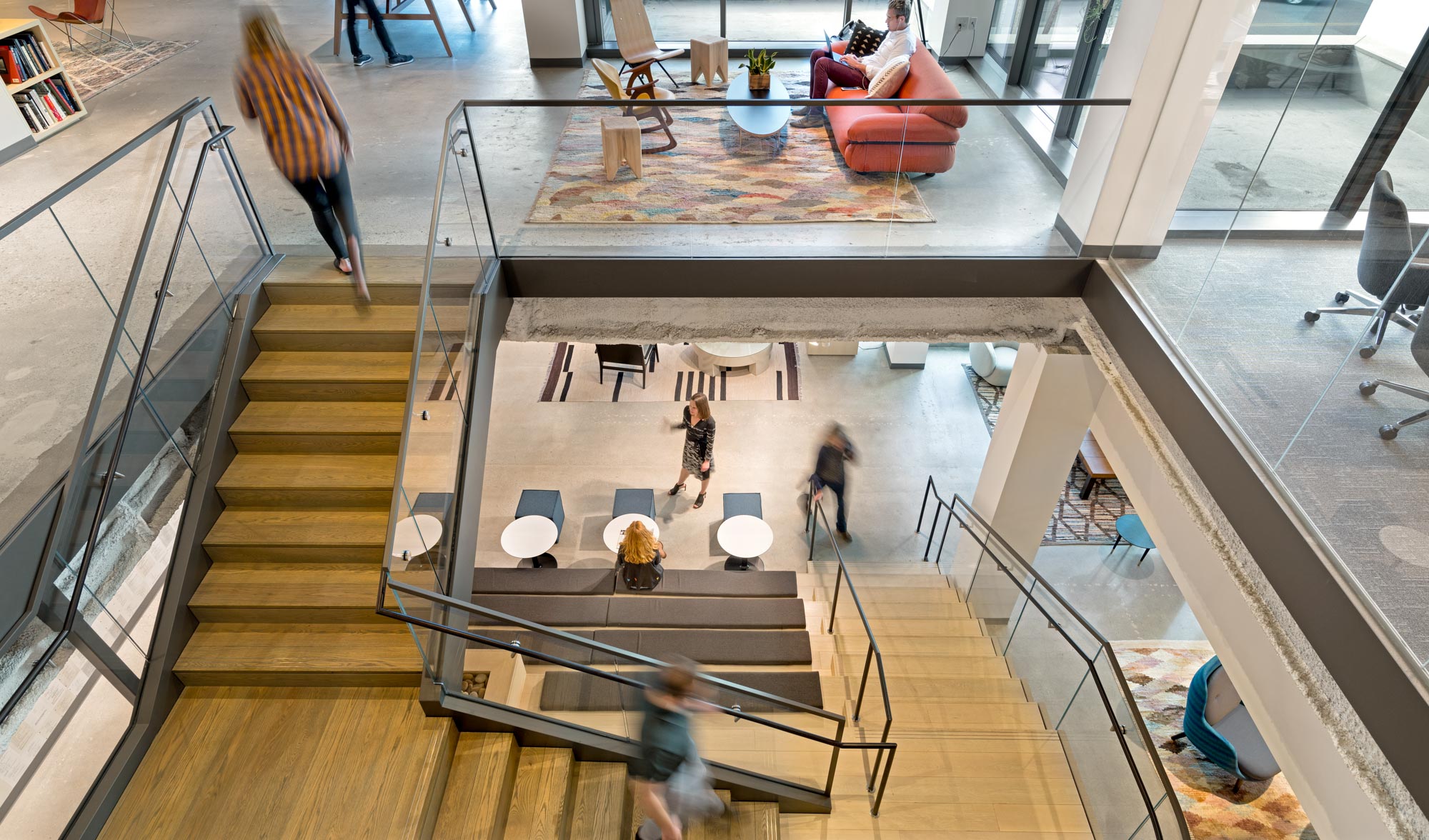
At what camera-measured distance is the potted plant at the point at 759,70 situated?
7.79m

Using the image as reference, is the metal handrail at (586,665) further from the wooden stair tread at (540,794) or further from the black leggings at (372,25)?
the black leggings at (372,25)

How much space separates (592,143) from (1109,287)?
149 inches

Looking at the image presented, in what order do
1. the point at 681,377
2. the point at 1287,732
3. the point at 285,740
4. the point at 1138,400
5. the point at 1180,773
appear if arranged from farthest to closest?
the point at 681,377
the point at 1180,773
the point at 1138,400
the point at 285,740
the point at 1287,732

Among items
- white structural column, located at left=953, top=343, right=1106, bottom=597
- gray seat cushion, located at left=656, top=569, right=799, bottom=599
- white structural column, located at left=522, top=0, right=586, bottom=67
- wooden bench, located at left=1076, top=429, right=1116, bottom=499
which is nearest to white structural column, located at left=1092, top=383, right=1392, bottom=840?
white structural column, located at left=953, top=343, right=1106, bottom=597

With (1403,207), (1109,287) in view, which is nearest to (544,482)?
(1109,287)

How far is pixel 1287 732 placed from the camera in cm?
368

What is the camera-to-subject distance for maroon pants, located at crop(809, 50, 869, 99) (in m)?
8.44

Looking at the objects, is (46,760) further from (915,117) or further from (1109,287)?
(1109,287)

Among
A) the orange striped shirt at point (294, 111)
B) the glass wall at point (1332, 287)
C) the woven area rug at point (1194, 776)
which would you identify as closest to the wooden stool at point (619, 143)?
the orange striped shirt at point (294, 111)

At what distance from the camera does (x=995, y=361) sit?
→ 11711 millimetres

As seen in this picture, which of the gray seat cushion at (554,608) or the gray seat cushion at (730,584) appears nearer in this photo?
the gray seat cushion at (554,608)

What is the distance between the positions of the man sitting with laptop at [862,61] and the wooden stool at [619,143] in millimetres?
3731

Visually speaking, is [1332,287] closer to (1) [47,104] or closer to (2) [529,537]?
(2) [529,537]

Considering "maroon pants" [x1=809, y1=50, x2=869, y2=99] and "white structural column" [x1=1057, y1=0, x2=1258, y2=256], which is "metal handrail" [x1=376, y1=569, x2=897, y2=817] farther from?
"maroon pants" [x1=809, y1=50, x2=869, y2=99]
